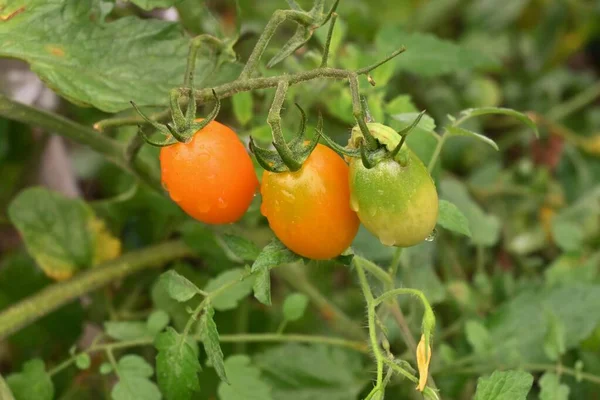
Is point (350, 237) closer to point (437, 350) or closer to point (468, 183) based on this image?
point (437, 350)

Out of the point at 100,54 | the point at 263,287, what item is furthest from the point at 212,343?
the point at 100,54

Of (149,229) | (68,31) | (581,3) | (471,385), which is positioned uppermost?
(68,31)

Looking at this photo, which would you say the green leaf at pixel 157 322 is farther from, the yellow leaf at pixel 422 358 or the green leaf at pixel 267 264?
the yellow leaf at pixel 422 358

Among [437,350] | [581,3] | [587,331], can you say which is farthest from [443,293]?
→ [581,3]

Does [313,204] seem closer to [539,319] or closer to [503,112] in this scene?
[503,112]

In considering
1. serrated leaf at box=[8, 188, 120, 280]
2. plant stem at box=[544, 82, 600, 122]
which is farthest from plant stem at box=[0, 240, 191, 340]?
plant stem at box=[544, 82, 600, 122]

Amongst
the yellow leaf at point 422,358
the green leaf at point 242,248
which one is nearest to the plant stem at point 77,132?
the green leaf at point 242,248

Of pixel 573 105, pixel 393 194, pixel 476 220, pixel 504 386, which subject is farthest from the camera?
pixel 573 105

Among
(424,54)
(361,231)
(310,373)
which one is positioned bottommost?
(310,373)
